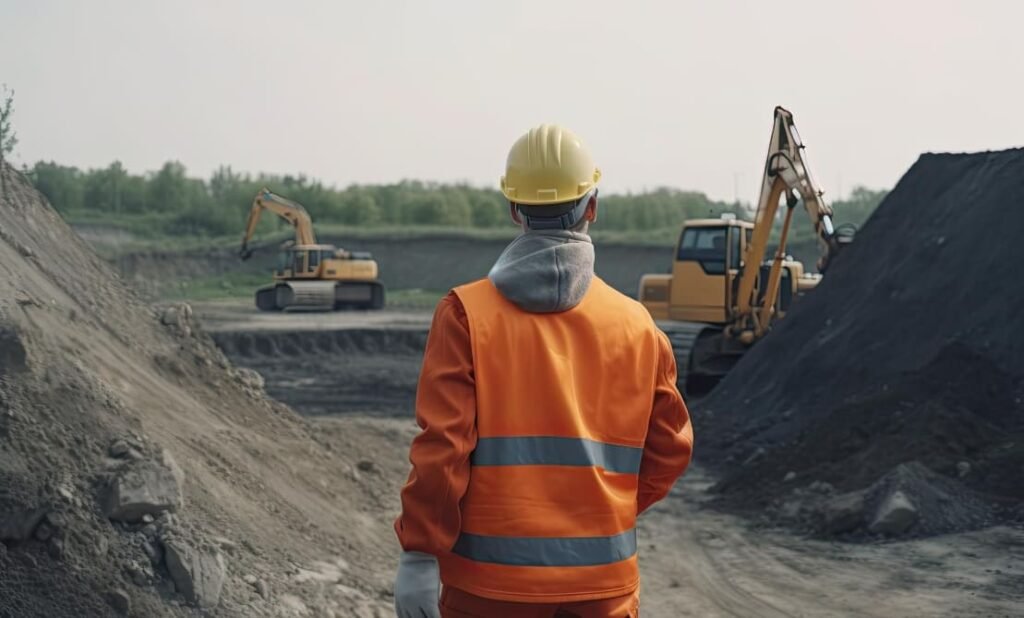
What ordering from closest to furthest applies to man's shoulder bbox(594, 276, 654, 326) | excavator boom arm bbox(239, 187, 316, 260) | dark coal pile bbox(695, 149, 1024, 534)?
1. man's shoulder bbox(594, 276, 654, 326)
2. dark coal pile bbox(695, 149, 1024, 534)
3. excavator boom arm bbox(239, 187, 316, 260)

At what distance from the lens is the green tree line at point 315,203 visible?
186 feet

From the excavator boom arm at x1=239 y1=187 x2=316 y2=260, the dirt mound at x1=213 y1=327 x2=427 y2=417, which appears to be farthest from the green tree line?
the dirt mound at x1=213 y1=327 x2=427 y2=417

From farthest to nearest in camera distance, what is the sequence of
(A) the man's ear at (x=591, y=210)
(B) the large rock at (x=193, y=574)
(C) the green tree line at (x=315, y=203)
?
(C) the green tree line at (x=315, y=203)
(B) the large rock at (x=193, y=574)
(A) the man's ear at (x=591, y=210)

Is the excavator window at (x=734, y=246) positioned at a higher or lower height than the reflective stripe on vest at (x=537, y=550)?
higher

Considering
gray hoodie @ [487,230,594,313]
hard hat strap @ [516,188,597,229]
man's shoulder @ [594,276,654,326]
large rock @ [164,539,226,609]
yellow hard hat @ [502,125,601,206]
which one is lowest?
large rock @ [164,539,226,609]

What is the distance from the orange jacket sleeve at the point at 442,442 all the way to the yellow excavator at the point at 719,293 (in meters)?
13.7

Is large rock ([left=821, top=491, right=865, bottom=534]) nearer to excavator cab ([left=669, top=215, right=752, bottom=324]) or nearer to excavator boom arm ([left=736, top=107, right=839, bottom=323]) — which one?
excavator boom arm ([left=736, top=107, right=839, bottom=323])

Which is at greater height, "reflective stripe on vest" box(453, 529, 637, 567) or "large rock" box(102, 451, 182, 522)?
"reflective stripe on vest" box(453, 529, 637, 567)

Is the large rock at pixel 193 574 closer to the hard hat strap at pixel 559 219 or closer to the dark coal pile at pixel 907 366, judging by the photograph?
the hard hat strap at pixel 559 219

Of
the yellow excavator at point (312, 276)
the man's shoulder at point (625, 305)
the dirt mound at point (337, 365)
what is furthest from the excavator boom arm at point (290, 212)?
the man's shoulder at point (625, 305)

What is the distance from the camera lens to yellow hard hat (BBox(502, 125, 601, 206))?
274cm

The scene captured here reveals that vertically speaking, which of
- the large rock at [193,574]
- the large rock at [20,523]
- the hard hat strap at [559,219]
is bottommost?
the large rock at [193,574]

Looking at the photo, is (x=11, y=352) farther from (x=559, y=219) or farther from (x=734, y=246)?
(x=734, y=246)

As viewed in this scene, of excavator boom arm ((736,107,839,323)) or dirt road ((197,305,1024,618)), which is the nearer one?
dirt road ((197,305,1024,618))
